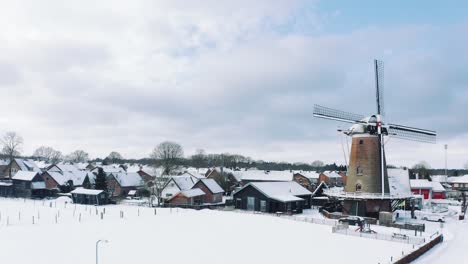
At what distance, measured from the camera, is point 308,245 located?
93.8 feet

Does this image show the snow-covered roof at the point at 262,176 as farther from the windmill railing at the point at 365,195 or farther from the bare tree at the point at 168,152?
the windmill railing at the point at 365,195

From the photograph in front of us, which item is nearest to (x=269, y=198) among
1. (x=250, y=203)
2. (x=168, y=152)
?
(x=250, y=203)

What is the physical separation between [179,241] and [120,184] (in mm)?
45566

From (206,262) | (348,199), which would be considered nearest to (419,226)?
(348,199)

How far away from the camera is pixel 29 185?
6544 cm

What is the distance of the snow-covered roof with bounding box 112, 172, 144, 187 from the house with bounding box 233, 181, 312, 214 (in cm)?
2737

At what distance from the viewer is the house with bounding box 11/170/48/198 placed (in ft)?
214

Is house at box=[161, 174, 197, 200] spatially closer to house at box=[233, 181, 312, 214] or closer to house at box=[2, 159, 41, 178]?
house at box=[233, 181, 312, 214]

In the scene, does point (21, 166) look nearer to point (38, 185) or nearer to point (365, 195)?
point (38, 185)

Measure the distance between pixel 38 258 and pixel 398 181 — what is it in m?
43.3

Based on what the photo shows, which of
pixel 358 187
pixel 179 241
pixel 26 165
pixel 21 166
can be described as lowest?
pixel 179 241

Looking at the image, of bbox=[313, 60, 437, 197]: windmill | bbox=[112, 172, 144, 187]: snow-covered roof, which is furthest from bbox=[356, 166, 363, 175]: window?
bbox=[112, 172, 144, 187]: snow-covered roof

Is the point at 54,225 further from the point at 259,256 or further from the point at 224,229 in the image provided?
the point at 259,256

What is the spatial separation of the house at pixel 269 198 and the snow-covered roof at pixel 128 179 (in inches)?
1078
